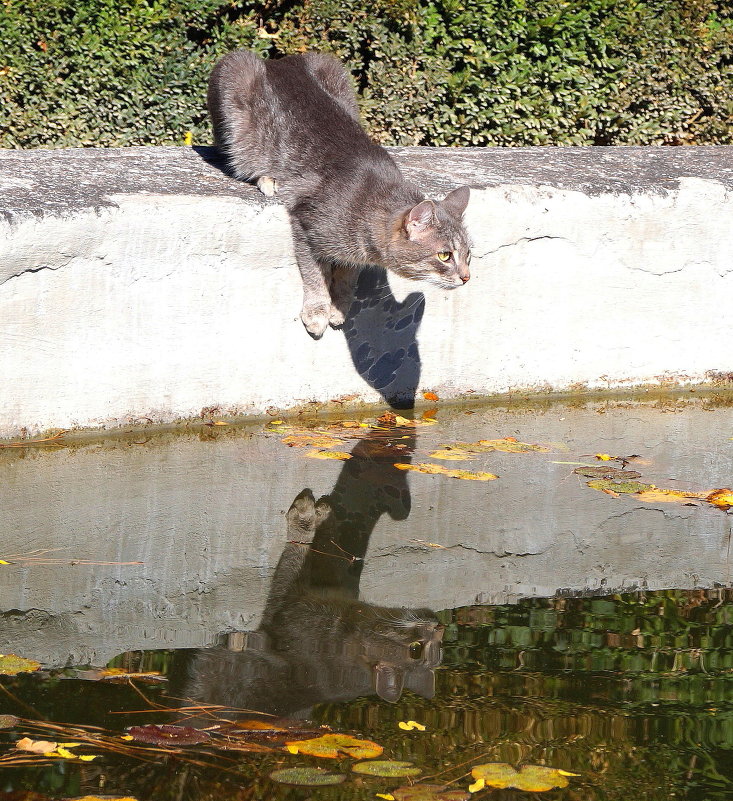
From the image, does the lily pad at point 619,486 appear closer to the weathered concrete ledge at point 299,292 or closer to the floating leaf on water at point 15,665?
the weathered concrete ledge at point 299,292

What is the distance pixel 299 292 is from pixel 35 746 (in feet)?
9.95

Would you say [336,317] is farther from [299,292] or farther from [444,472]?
[444,472]

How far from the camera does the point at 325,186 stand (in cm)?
509

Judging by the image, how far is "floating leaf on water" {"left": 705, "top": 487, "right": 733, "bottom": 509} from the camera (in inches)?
177

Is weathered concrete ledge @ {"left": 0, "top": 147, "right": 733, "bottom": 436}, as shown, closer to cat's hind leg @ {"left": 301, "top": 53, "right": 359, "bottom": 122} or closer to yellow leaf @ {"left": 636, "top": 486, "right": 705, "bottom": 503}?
cat's hind leg @ {"left": 301, "top": 53, "right": 359, "bottom": 122}

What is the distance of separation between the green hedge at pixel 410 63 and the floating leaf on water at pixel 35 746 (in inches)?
220

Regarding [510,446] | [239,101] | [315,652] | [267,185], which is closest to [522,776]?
[315,652]

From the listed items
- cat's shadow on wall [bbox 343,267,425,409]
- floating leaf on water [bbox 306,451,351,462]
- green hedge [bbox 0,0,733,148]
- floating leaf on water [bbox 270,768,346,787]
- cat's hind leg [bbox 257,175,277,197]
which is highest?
green hedge [bbox 0,0,733,148]

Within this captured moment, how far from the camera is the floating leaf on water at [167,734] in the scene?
8.71ft

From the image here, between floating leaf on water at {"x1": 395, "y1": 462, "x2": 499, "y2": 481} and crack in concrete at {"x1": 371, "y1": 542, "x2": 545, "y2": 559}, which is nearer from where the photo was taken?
crack in concrete at {"x1": 371, "y1": 542, "x2": 545, "y2": 559}

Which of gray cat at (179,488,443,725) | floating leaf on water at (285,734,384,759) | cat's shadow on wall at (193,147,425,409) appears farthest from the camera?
cat's shadow on wall at (193,147,425,409)

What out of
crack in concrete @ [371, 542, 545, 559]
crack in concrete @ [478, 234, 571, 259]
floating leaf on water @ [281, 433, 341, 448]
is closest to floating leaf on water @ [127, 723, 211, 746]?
crack in concrete @ [371, 542, 545, 559]

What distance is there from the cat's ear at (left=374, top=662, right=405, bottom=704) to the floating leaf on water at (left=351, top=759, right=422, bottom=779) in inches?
12.0

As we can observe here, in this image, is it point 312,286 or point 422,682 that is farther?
point 312,286
